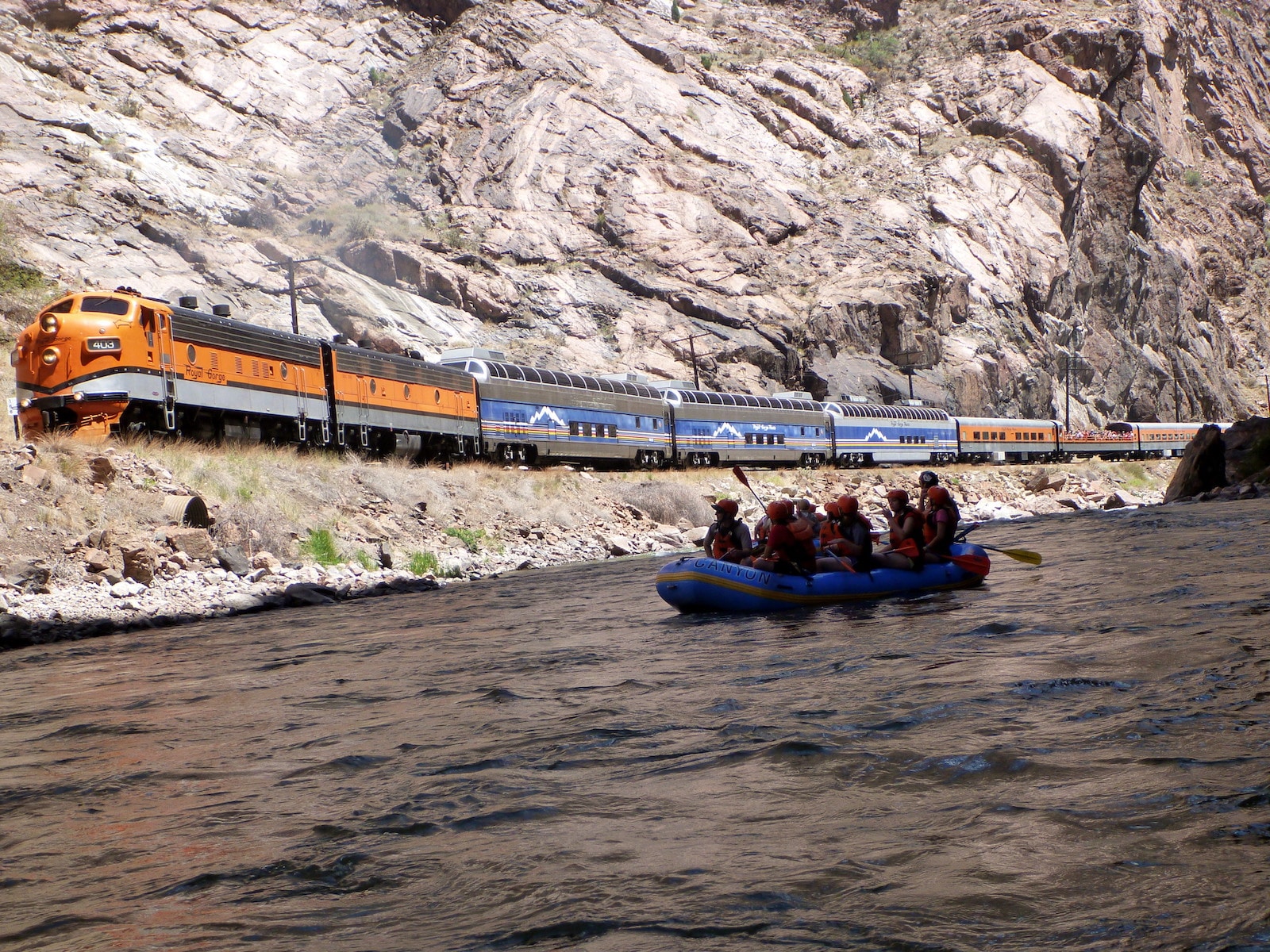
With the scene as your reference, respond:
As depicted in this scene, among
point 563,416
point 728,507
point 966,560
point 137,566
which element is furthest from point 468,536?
point 966,560

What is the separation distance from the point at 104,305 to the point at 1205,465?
31.3 meters

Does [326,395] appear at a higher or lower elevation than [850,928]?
higher

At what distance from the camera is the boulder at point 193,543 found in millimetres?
18000

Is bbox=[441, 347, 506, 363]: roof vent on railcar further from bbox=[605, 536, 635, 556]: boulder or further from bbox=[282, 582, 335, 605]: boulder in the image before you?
bbox=[282, 582, 335, 605]: boulder

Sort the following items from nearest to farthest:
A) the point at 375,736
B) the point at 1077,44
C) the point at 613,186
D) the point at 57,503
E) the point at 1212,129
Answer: the point at 375,736 < the point at 57,503 < the point at 613,186 < the point at 1077,44 < the point at 1212,129

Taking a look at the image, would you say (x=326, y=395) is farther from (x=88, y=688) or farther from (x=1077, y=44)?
(x=1077, y=44)

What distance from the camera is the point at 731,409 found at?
43031mm

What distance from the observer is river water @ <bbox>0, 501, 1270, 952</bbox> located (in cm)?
396

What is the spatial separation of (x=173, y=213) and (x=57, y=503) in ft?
134

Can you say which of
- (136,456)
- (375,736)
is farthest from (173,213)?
Result: (375,736)

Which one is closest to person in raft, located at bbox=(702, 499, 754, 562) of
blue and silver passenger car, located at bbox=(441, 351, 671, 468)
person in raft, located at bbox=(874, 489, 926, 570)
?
person in raft, located at bbox=(874, 489, 926, 570)

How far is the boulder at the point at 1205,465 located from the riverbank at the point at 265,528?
15.5m

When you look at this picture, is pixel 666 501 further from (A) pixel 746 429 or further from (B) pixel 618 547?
(A) pixel 746 429

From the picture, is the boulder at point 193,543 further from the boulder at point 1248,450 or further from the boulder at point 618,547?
the boulder at point 1248,450
